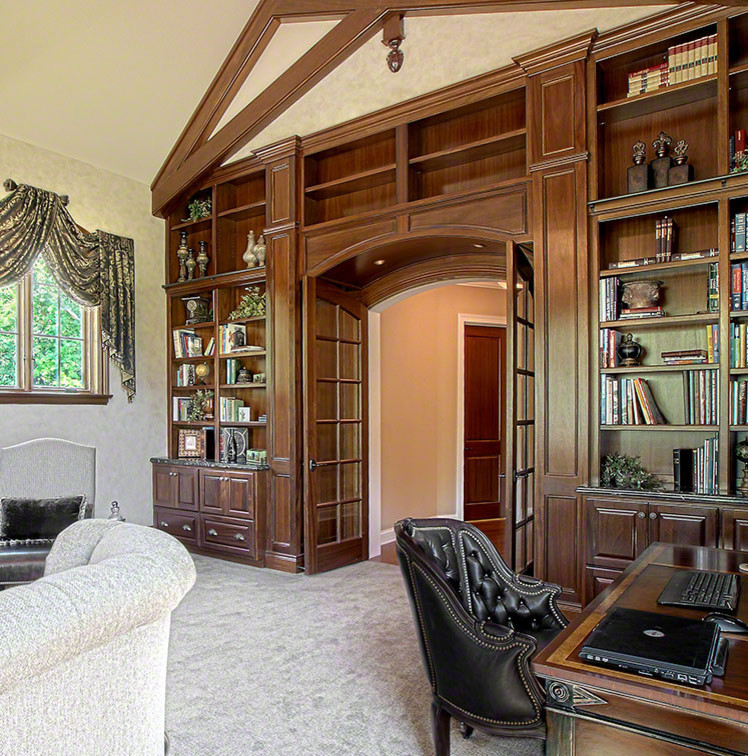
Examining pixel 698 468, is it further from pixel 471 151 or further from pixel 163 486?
pixel 163 486

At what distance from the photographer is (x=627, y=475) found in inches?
138

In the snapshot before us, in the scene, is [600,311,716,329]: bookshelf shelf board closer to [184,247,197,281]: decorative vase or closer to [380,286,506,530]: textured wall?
[380,286,506,530]: textured wall

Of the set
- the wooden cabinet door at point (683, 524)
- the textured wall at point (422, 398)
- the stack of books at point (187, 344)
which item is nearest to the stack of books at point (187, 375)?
the stack of books at point (187, 344)

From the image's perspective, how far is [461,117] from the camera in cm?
443

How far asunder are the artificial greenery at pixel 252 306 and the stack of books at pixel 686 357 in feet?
10.9

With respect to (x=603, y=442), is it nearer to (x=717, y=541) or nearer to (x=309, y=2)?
(x=717, y=541)

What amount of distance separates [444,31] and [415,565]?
3.50 m

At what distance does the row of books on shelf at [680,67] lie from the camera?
327cm

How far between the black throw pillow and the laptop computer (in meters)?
3.62

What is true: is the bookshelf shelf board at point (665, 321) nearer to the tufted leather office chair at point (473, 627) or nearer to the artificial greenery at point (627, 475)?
the artificial greenery at point (627, 475)

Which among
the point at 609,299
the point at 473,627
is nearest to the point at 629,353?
the point at 609,299

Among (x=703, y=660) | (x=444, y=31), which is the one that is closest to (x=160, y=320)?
(x=444, y=31)

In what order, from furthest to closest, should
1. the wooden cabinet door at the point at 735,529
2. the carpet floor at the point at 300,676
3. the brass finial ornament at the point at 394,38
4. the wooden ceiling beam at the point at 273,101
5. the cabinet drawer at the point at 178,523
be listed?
the cabinet drawer at the point at 178,523, the wooden ceiling beam at the point at 273,101, the brass finial ornament at the point at 394,38, the wooden cabinet door at the point at 735,529, the carpet floor at the point at 300,676

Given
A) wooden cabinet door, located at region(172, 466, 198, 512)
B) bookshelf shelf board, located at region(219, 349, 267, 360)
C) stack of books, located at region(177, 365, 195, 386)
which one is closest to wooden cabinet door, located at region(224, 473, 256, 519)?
wooden cabinet door, located at region(172, 466, 198, 512)
